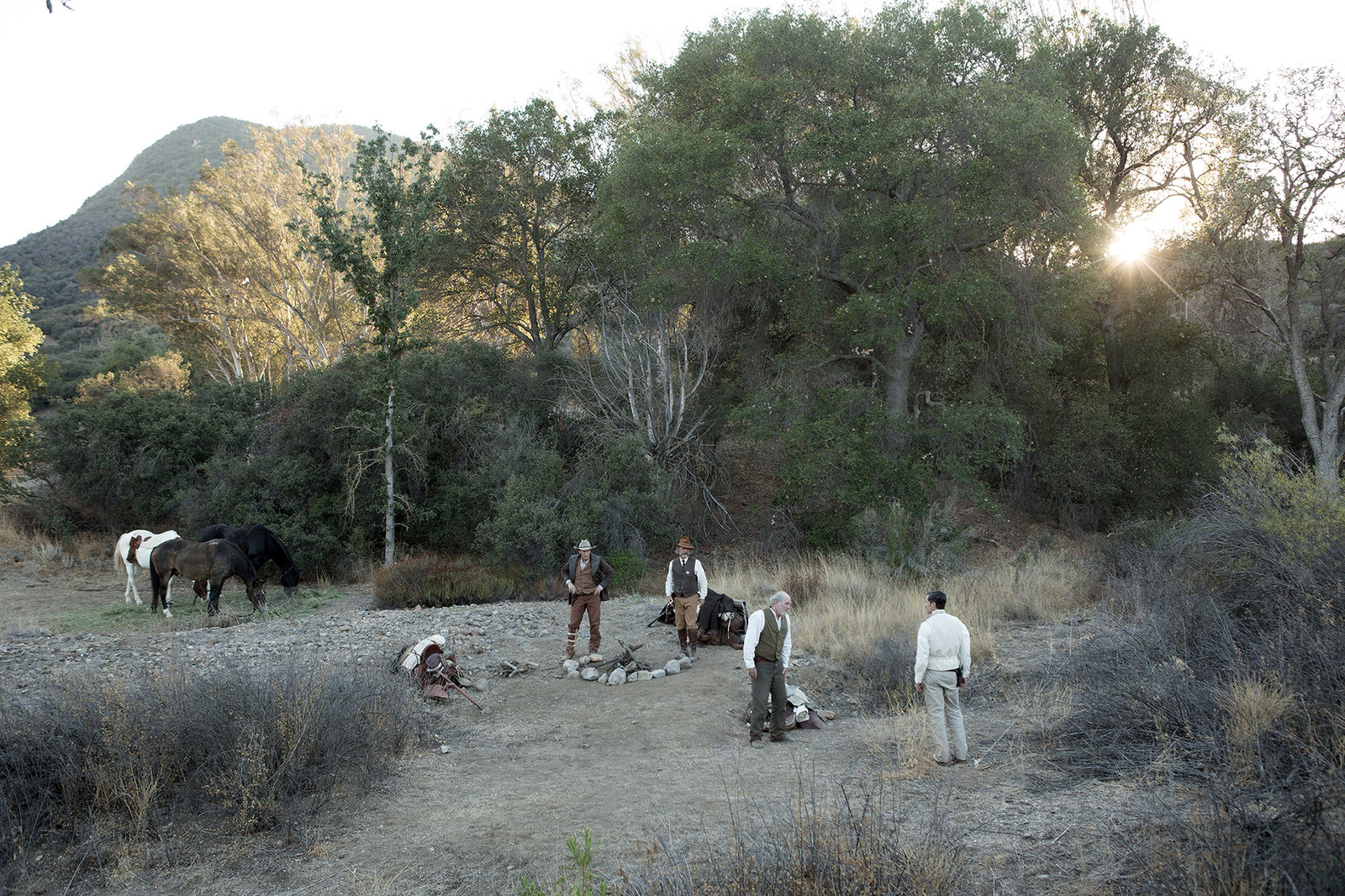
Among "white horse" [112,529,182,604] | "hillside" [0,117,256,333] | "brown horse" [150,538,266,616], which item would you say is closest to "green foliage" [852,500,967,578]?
"brown horse" [150,538,266,616]

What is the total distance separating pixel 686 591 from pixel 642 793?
15.9 feet

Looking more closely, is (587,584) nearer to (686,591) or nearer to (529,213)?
(686,591)

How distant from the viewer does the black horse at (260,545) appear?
52.2 ft

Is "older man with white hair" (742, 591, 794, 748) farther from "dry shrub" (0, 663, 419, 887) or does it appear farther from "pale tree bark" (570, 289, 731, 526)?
"pale tree bark" (570, 289, 731, 526)

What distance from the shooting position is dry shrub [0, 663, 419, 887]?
6.04 meters

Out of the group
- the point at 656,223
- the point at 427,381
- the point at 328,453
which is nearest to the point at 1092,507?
the point at 656,223

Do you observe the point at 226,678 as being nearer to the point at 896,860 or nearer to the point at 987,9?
the point at 896,860

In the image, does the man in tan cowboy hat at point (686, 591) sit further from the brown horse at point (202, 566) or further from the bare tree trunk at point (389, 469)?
the bare tree trunk at point (389, 469)

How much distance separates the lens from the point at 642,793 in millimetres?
6750

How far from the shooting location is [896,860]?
4.06 metres

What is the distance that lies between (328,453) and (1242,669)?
20814 mm

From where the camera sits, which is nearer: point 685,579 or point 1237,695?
point 1237,695

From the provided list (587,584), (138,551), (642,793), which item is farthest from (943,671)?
(138,551)

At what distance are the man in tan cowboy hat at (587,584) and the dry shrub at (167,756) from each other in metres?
3.96
